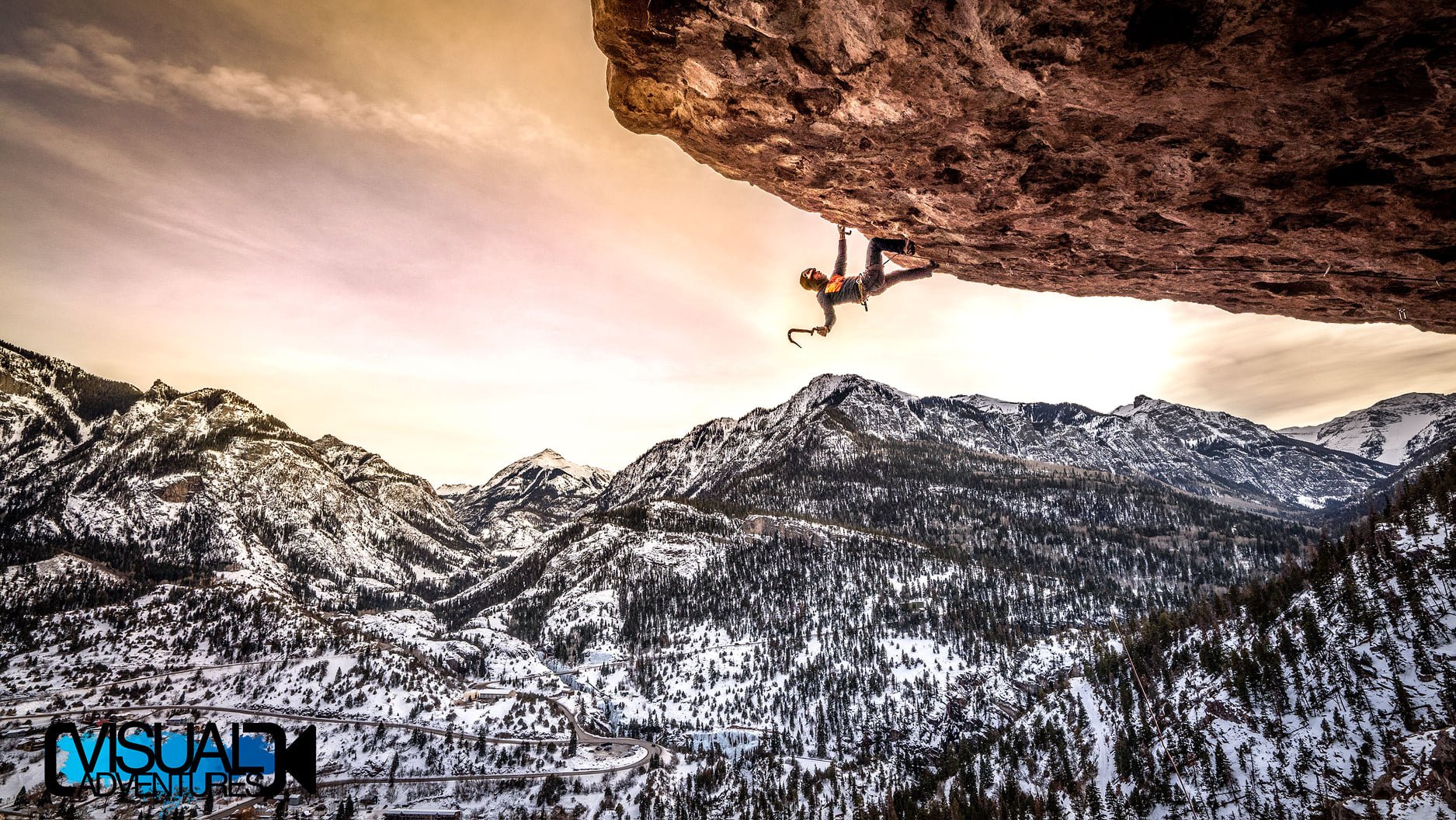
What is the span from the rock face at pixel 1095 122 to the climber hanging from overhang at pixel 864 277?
45 centimetres

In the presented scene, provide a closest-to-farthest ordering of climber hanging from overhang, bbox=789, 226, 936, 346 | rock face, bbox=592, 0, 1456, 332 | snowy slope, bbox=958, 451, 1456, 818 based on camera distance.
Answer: rock face, bbox=592, 0, 1456, 332
climber hanging from overhang, bbox=789, 226, 936, 346
snowy slope, bbox=958, 451, 1456, 818

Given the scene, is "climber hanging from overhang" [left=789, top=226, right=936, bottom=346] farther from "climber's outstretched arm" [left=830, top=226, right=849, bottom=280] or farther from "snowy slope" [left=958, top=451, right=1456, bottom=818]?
"snowy slope" [left=958, top=451, right=1456, bottom=818]

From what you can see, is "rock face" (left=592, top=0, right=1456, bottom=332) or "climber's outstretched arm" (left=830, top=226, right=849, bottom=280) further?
"climber's outstretched arm" (left=830, top=226, right=849, bottom=280)

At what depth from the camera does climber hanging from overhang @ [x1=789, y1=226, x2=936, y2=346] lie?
10.7 metres

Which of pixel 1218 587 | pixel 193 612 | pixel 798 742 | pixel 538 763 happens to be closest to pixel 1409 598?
pixel 798 742

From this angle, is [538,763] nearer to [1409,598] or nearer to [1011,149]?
[1409,598]

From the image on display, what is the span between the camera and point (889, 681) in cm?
13725

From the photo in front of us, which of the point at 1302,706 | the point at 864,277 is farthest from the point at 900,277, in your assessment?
the point at 1302,706

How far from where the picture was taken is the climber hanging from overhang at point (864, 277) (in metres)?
10.7

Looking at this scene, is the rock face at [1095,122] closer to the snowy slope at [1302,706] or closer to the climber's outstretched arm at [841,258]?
the climber's outstretched arm at [841,258]

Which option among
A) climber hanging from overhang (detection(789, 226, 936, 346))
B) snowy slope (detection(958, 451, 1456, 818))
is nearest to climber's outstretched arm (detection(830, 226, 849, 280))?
climber hanging from overhang (detection(789, 226, 936, 346))

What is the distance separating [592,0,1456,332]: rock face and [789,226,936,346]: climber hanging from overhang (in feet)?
1.49

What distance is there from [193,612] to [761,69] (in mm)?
216324

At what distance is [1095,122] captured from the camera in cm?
708
